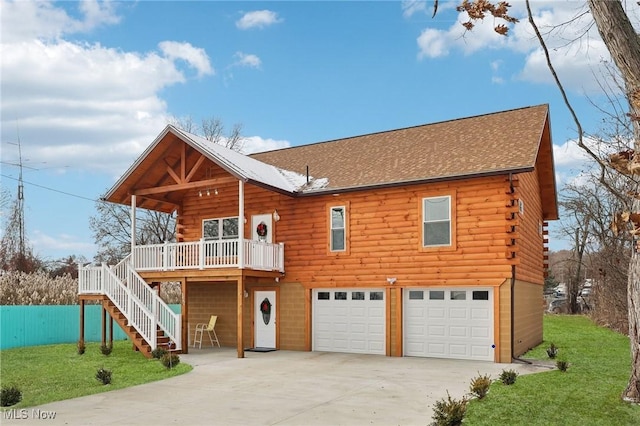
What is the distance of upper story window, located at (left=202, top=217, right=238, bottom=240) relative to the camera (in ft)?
61.7

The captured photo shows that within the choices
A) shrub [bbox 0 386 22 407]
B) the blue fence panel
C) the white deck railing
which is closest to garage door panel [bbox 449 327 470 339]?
the white deck railing

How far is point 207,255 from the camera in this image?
1727 cm

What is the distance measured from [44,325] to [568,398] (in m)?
17.6

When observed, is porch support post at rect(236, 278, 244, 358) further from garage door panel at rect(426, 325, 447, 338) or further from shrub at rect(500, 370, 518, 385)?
shrub at rect(500, 370, 518, 385)

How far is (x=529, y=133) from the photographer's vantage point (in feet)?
52.5

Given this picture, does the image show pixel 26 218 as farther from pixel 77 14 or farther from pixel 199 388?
pixel 199 388

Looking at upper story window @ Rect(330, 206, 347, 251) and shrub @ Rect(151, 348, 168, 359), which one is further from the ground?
upper story window @ Rect(330, 206, 347, 251)

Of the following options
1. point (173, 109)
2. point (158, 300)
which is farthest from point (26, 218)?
point (158, 300)

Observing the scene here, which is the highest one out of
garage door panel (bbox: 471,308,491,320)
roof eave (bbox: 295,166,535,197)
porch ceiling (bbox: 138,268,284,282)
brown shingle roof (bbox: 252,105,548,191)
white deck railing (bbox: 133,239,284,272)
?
brown shingle roof (bbox: 252,105,548,191)

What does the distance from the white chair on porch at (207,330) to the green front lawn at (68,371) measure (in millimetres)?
2257

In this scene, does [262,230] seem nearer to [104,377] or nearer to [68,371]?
[68,371]

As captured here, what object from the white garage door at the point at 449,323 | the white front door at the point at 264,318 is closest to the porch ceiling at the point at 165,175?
the white front door at the point at 264,318

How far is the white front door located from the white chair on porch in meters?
1.45

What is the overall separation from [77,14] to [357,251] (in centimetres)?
1132
